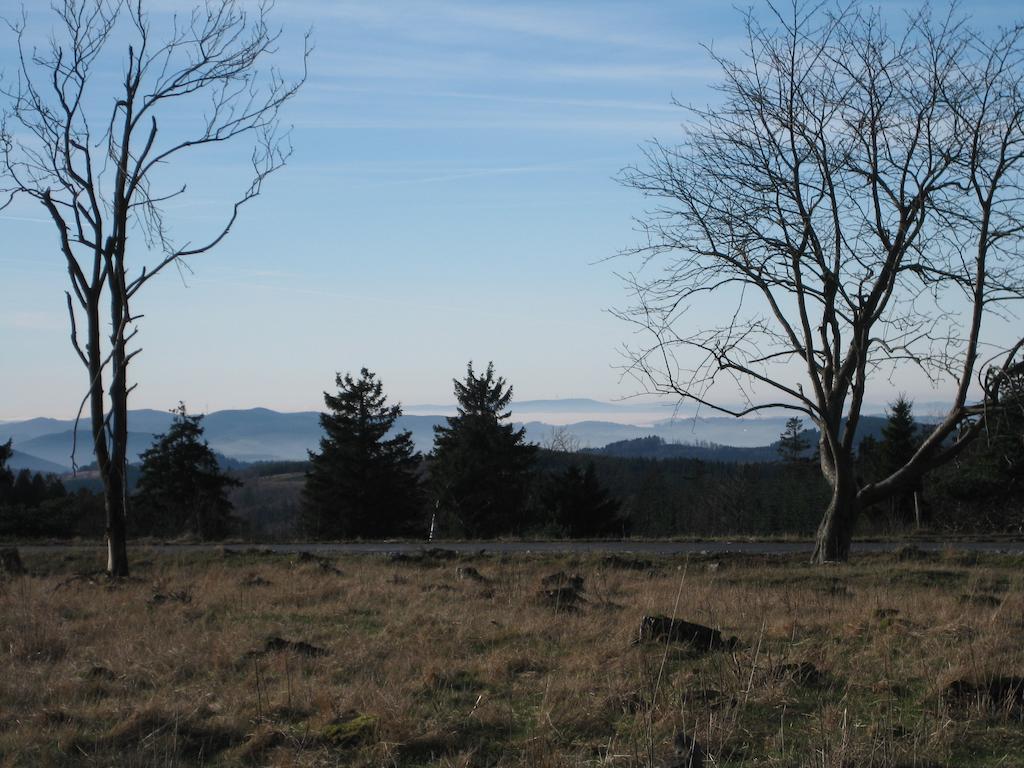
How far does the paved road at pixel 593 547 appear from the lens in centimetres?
1934

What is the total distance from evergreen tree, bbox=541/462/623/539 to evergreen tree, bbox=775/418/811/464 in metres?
30.3

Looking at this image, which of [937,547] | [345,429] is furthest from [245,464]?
[937,547]

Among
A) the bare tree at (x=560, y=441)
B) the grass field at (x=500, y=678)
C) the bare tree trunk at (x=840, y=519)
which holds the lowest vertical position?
the grass field at (x=500, y=678)

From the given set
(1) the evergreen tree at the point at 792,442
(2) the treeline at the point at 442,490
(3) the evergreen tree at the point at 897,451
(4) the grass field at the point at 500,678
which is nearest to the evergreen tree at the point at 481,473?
(2) the treeline at the point at 442,490

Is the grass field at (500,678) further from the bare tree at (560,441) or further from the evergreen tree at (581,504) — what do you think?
the bare tree at (560,441)

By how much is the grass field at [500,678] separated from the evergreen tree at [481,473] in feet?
111

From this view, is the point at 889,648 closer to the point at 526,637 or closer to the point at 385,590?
the point at 526,637

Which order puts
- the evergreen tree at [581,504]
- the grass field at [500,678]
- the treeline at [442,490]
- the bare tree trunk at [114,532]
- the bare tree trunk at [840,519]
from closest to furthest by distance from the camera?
the grass field at [500,678] → the bare tree trunk at [114,532] → the bare tree trunk at [840,519] → the treeline at [442,490] → the evergreen tree at [581,504]

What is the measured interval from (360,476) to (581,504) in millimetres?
11862

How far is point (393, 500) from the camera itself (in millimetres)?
48969

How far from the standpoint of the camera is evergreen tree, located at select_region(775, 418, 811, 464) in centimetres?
7188

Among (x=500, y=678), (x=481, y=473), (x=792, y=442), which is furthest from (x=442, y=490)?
(x=500, y=678)

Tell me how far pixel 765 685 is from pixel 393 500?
43.6m

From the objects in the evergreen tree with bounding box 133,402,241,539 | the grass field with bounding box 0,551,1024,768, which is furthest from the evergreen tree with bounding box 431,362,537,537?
the grass field with bounding box 0,551,1024,768
